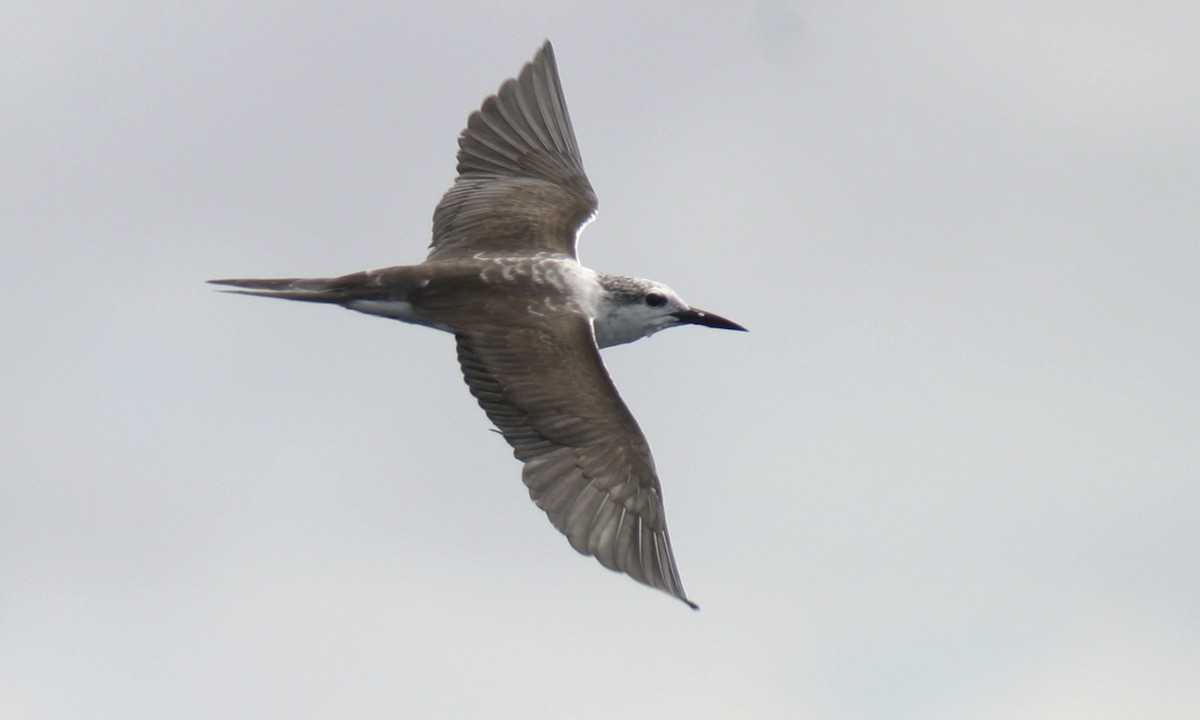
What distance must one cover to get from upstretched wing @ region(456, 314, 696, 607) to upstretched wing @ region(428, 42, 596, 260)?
2297 mm

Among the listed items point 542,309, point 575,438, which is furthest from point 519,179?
point 575,438

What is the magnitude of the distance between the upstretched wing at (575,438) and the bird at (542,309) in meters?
0.01

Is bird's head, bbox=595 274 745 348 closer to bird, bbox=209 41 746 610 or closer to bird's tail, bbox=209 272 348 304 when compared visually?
bird, bbox=209 41 746 610

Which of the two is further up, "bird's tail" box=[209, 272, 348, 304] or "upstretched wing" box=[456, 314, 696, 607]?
"bird's tail" box=[209, 272, 348, 304]

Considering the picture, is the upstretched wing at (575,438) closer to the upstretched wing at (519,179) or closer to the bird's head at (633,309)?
the bird's head at (633,309)

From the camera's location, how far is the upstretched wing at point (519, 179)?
20797 millimetres

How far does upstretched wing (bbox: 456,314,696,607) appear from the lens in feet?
55.7

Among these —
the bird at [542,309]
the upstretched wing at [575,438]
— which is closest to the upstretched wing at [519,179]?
the bird at [542,309]

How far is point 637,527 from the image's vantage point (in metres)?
17.2

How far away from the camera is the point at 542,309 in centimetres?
1884

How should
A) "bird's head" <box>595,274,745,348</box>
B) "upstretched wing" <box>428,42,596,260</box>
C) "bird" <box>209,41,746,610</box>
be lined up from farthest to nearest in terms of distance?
"upstretched wing" <box>428,42,596,260</box> < "bird's head" <box>595,274,745,348</box> < "bird" <box>209,41,746,610</box>

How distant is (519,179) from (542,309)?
3533 millimetres

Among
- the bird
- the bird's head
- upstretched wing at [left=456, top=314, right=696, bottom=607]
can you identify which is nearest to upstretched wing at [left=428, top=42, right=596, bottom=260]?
the bird

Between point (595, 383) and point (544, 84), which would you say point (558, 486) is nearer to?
point (595, 383)
